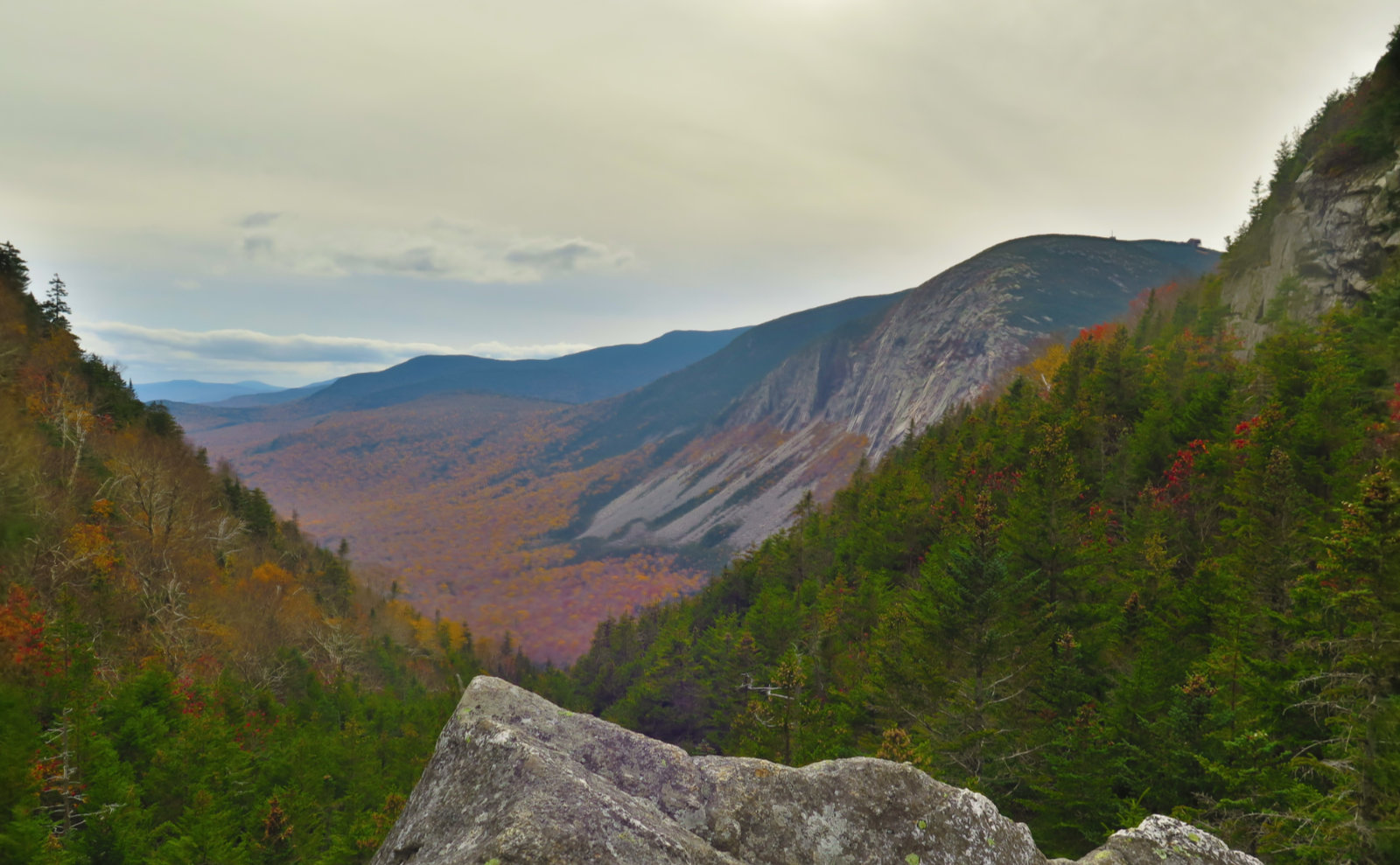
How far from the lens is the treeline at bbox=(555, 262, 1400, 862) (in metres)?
9.50

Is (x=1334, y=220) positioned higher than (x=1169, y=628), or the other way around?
(x=1334, y=220)

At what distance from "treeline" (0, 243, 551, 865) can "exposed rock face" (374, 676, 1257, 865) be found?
21.3 ft

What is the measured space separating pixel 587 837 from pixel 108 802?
18747mm

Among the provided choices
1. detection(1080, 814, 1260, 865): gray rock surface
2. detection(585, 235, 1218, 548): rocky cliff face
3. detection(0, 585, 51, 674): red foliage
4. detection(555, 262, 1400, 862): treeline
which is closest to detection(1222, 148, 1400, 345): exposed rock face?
detection(555, 262, 1400, 862): treeline

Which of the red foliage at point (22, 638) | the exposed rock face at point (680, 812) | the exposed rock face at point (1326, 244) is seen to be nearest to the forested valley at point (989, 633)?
the red foliage at point (22, 638)

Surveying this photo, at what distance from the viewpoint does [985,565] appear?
54.4ft

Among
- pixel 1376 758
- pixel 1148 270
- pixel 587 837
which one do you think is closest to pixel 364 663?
pixel 587 837

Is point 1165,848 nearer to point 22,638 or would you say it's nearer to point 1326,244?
point 22,638

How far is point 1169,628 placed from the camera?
1834cm

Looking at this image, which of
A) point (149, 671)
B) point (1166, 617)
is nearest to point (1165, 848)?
point (1166, 617)

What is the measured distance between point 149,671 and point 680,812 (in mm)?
23933

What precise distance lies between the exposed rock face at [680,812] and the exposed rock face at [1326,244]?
3914cm

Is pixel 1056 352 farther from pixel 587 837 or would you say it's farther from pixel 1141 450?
pixel 587 837

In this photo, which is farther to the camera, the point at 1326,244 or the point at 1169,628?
the point at 1326,244
